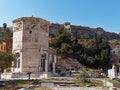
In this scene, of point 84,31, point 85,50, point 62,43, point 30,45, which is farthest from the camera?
point 84,31

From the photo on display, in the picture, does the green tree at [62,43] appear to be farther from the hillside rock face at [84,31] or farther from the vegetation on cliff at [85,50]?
the hillside rock face at [84,31]

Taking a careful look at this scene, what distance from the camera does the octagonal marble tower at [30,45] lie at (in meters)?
36.2

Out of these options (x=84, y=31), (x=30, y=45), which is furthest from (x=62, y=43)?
(x=84, y=31)

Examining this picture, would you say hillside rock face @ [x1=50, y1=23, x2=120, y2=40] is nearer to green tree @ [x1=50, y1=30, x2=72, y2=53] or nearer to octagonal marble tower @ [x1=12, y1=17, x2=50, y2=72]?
green tree @ [x1=50, y1=30, x2=72, y2=53]

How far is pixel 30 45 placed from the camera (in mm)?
36438

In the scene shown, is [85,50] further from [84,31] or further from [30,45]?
[84,31]

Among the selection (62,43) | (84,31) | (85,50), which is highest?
(84,31)

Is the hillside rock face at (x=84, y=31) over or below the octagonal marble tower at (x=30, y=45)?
over

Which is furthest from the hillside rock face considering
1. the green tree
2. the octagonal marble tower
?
the octagonal marble tower

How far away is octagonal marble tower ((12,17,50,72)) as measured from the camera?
3622 centimetres

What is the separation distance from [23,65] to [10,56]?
5381 mm

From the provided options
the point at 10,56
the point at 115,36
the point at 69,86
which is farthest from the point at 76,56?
the point at 115,36

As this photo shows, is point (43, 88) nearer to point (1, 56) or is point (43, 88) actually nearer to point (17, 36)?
point (1, 56)

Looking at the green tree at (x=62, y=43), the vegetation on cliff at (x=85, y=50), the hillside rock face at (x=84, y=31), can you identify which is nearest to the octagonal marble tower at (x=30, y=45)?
the green tree at (x=62, y=43)
